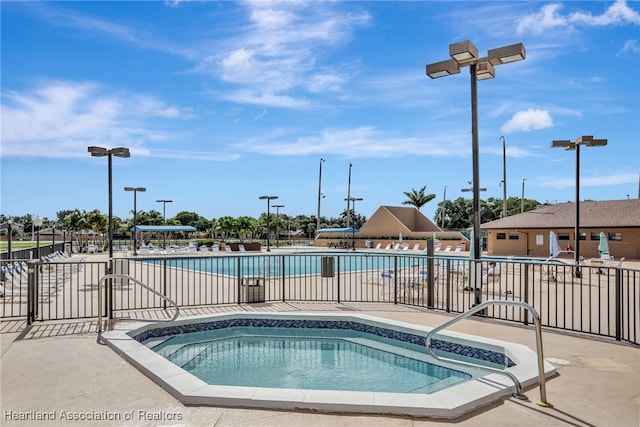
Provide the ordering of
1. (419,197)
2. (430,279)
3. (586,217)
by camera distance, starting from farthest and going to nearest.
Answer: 1. (419,197)
2. (586,217)
3. (430,279)

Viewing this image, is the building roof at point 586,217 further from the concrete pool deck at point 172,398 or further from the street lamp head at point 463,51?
the concrete pool deck at point 172,398

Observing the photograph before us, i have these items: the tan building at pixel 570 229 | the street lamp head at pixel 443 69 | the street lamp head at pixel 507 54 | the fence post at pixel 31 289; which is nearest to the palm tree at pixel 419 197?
the tan building at pixel 570 229

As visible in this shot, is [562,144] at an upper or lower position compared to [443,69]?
lower

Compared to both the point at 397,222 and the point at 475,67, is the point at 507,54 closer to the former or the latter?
the point at 475,67

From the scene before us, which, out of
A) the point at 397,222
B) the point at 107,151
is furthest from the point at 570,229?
the point at 107,151

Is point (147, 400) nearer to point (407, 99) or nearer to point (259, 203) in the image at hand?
point (407, 99)

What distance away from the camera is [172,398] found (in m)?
4.02

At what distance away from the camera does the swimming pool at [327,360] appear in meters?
3.80

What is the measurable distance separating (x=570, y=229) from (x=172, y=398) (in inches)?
1116

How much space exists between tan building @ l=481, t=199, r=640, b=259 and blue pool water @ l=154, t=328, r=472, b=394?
74.2ft

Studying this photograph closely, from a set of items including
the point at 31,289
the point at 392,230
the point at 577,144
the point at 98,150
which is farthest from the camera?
the point at 392,230

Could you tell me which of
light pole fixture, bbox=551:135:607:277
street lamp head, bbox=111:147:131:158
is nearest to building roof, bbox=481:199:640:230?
light pole fixture, bbox=551:135:607:277

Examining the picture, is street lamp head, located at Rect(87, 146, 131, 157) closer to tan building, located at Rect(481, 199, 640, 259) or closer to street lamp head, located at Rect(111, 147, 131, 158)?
street lamp head, located at Rect(111, 147, 131, 158)

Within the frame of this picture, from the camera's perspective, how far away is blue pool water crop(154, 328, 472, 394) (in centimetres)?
551
